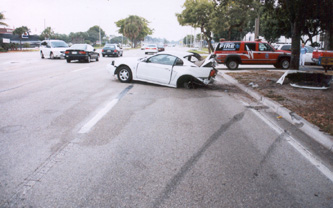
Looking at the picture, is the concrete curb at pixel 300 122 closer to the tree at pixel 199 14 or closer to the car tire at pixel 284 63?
the car tire at pixel 284 63

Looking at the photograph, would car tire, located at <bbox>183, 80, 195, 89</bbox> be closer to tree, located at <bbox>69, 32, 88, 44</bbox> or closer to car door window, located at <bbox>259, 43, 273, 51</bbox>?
car door window, located at <bbox>259, 43, 273, 51</bbox>

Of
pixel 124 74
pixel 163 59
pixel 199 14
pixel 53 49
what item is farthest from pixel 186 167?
pixel 199 14

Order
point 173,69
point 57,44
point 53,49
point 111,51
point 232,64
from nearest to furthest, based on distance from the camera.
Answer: point 173,69, point 232,64, point 53,49, point 57,44, point 111,51

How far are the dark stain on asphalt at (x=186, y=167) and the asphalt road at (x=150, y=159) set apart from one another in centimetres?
1

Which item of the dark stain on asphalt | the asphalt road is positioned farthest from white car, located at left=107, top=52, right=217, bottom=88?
the dark stain on asphalt

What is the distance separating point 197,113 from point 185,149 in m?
2.55

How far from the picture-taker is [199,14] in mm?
40750

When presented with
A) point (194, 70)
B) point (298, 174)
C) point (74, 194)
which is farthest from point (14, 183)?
point (194, 70)

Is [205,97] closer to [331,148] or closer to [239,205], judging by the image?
[331,148]

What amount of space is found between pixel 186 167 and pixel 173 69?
274 inches

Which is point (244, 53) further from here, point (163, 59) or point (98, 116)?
point (98, 116)

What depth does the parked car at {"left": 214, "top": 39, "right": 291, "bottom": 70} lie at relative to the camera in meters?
19.0

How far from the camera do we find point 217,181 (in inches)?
137

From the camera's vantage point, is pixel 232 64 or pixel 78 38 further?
pixel 78 38
